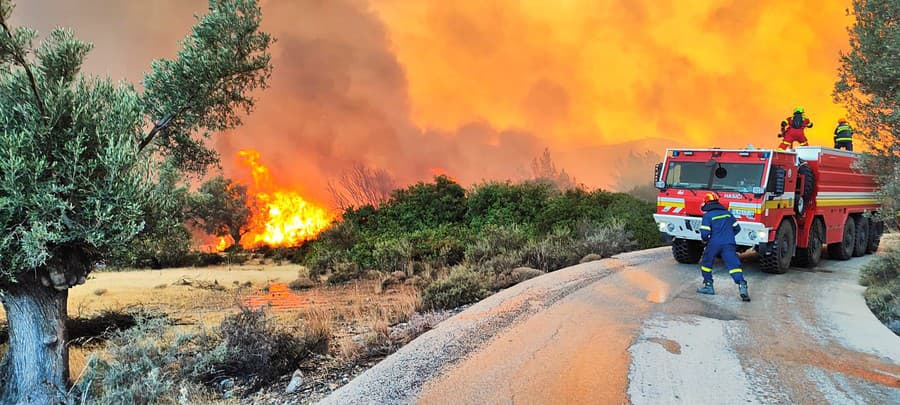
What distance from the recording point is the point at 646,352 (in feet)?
19.7

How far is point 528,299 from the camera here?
28.7ft

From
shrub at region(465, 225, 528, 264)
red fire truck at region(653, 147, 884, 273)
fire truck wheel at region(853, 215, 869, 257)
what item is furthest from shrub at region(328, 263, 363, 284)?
fire truck wheel at region(853, 215, 869, 257)

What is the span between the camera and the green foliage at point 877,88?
33.7ft

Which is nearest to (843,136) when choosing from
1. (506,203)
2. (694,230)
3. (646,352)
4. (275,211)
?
(694,230)

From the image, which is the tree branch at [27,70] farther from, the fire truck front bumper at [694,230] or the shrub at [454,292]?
the fire truck front bumper at [694,230]

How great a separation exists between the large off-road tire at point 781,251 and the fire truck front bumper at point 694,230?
82cm

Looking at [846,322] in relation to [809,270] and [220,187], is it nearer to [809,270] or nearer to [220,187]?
[809,270]

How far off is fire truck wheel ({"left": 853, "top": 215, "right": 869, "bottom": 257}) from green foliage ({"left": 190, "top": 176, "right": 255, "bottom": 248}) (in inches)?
1369

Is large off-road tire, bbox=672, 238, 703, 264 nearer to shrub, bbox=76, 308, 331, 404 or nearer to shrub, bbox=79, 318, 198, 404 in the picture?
shrub, bbox=76, 308, 331, 404

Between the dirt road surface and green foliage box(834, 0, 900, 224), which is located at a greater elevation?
green foliage box(834, 0, 900, 224)

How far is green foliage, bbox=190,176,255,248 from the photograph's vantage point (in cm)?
3647

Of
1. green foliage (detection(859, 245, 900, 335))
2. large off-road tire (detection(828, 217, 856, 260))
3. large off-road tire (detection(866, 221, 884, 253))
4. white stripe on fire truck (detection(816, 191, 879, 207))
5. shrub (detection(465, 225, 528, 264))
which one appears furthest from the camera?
shrub (detection(465, 225, 528, 264))

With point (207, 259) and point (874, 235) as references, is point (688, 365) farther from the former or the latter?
point (207, 259)

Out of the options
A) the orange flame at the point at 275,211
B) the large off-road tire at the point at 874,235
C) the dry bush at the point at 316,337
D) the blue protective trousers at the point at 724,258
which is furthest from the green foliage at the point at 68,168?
the orange flame at the point at 275,211
